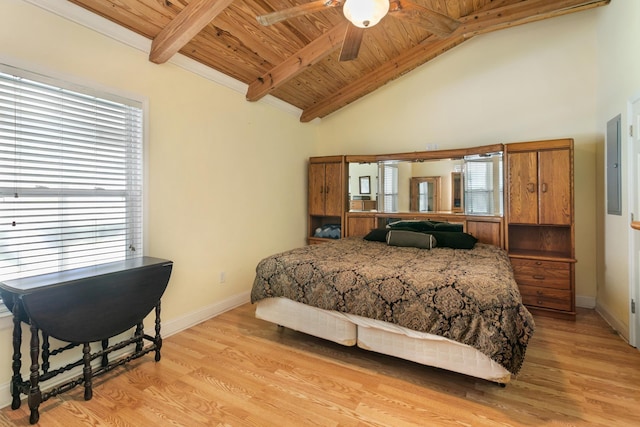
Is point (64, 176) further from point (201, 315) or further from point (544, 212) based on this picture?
point (544, 212)

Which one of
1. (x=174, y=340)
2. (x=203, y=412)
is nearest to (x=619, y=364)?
(x=203, y=412)

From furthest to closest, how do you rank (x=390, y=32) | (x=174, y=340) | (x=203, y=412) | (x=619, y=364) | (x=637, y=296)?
(x=390, y=32), (x=174, y=340), (x=637, y=296), (x=619, y=364), (x=203, y=412)

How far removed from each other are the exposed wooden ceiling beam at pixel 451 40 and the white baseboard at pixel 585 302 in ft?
9.96

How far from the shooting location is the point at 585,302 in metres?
3.45

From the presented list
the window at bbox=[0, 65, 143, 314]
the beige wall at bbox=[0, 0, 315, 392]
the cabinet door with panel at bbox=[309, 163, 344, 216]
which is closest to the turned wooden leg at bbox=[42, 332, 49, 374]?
the beige wall at bbox=[0, 0, 315, 392]

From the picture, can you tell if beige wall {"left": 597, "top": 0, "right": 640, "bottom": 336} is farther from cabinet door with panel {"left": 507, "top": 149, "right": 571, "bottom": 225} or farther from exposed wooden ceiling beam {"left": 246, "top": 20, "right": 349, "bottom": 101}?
exposed wooden ceiling beam {"left": 246, "top": 20, "right": 349, "bottom": 101}

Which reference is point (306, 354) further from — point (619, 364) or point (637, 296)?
point (637, 296)

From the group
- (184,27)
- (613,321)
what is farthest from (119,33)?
(613,321)

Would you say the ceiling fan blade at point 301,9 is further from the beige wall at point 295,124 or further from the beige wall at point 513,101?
the beige wall at point 513,101

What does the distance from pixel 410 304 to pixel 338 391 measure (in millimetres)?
721

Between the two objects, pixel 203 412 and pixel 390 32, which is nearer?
pixel 203 412

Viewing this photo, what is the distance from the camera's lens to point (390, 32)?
3.35m

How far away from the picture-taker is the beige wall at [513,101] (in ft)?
11.1

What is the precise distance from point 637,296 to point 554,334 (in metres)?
0.67
